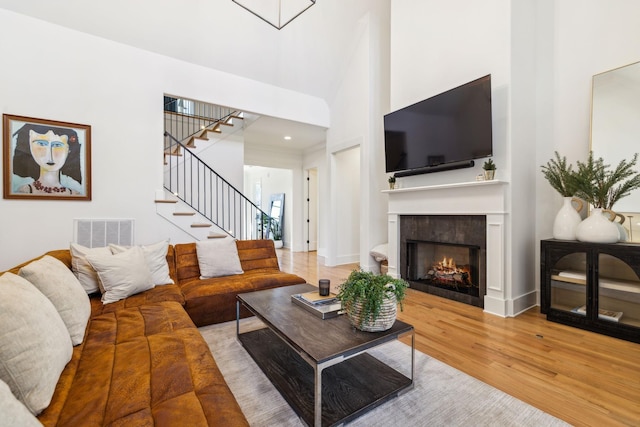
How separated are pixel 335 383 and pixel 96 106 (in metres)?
4.12

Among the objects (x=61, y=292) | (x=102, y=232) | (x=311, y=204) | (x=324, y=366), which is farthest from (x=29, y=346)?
Result: (x=311, y=204)

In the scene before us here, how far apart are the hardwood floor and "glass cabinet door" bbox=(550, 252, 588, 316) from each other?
0.66ft

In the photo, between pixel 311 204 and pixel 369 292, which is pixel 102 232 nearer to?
pixel 369 292

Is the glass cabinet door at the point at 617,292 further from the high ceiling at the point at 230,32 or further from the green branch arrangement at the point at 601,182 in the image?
the high ceiling at the point at 230,32

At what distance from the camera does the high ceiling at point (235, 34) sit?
3449 millimetres

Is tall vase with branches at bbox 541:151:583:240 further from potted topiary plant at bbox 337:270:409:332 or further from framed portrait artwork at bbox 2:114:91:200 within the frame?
framed portrait artwork at bbox 2:114:91:200

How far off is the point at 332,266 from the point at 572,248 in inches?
147

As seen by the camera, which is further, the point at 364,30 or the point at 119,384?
the point at 364,30

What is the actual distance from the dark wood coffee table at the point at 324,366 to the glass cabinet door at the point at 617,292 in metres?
2.04

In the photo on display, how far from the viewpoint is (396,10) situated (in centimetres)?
413

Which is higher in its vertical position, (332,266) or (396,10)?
(396,10)

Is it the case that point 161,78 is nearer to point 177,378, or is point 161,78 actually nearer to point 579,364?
point 177,378

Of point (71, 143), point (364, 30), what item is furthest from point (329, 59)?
point (71, 143)

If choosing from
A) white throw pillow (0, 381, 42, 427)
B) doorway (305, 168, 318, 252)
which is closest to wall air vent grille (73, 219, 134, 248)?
white throw pillow (0, 381, 42, 427)
